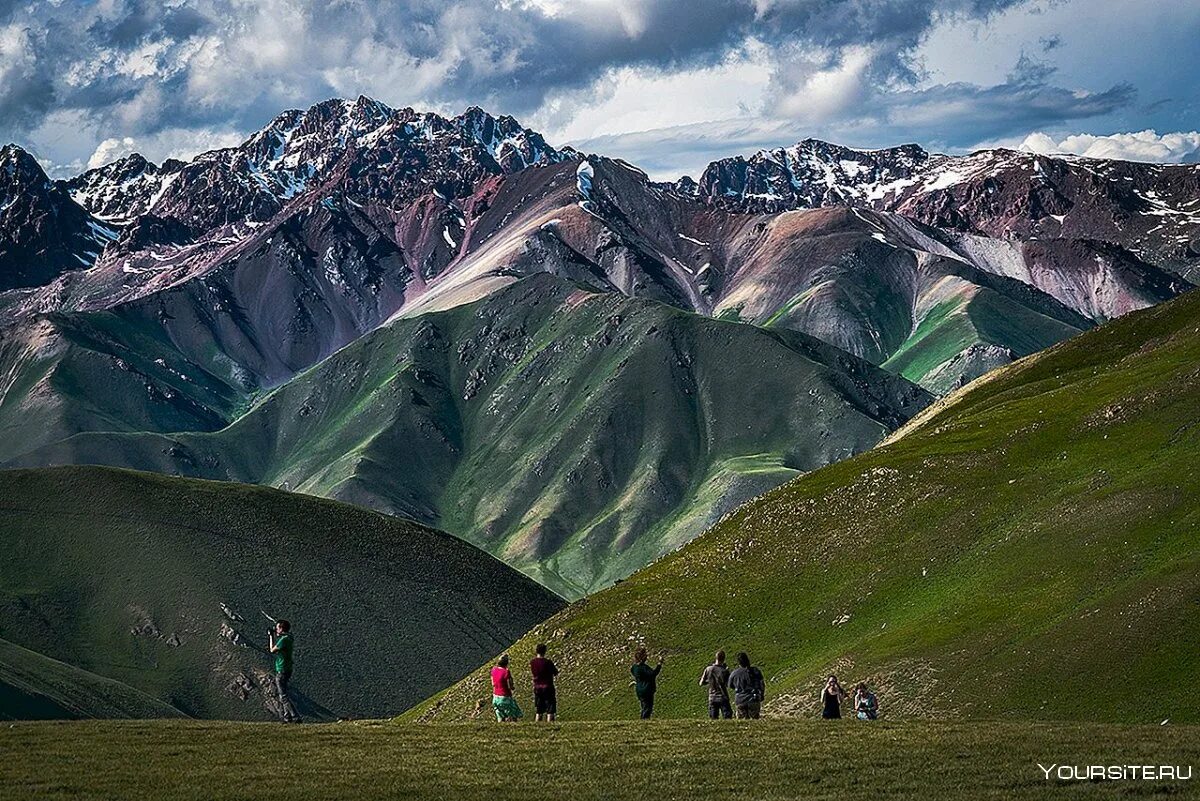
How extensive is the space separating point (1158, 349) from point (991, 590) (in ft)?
147

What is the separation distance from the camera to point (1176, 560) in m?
73.9

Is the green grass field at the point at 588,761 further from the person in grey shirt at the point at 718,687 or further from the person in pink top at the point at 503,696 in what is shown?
the person in grey shirt at the point at 718,687

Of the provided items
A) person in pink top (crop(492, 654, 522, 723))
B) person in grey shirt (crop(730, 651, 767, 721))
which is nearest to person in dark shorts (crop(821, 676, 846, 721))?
person in grey shirt (crop(730, 651, 767, 721))

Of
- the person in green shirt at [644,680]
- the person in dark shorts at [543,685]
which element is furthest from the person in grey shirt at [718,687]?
the person in dark shorts at [543,685]

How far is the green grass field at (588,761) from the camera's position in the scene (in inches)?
1503

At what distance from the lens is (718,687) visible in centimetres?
5478

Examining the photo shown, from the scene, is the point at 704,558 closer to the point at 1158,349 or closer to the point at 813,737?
the point at 1158,349

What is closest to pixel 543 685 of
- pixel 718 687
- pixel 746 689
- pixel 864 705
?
pixel 718 687

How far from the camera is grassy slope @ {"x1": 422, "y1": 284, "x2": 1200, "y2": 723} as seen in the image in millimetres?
69688

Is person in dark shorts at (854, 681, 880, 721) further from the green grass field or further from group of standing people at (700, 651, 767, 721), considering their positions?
the green grass field

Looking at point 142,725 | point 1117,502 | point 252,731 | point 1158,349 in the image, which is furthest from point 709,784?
point 1158,349

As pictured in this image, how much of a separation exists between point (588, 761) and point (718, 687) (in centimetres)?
1343

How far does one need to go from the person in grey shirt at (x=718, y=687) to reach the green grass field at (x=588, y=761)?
4.10 metres

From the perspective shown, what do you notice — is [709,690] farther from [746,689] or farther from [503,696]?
[503,696]
